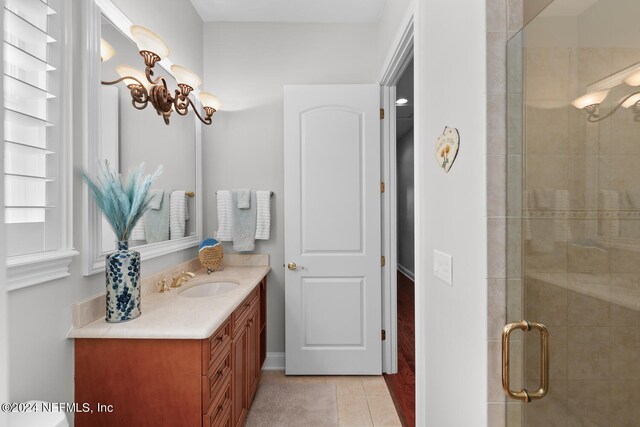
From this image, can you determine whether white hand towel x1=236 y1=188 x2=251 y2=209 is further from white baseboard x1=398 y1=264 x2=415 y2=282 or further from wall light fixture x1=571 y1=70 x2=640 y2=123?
white baseboard x1=398 y1=264 x2=415 y2=282

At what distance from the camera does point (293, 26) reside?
107 inches

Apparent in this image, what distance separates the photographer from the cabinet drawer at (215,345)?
4.27 feet

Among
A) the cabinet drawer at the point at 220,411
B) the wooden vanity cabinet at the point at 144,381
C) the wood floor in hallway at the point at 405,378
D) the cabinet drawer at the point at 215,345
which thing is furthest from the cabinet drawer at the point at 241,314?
the wood floor in hallway at the point at 405,378

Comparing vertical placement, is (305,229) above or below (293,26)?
below

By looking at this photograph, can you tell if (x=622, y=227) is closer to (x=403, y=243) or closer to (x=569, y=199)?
(x=569, y=199)

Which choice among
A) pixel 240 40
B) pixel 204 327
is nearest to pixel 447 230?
pixel 204 327

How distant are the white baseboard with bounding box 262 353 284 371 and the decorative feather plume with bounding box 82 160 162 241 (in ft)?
5.83

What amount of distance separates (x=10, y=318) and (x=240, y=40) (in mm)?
2475

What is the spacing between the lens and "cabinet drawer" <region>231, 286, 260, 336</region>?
1.71 meters

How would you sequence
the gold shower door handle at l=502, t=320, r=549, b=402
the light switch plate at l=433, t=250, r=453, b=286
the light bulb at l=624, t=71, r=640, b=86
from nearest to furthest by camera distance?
1. the light bulb at l=624, t=71, r=640, b=86
2. the gold shower door handle at l=502, t=320, r=549, b=402
3. the light switch plate at l=433, t=250, r=453, b=286

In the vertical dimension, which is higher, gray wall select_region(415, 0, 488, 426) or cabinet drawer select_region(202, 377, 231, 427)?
gray wall select_region(415, 0, 488, 426)

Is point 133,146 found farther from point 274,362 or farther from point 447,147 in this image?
point 274,362

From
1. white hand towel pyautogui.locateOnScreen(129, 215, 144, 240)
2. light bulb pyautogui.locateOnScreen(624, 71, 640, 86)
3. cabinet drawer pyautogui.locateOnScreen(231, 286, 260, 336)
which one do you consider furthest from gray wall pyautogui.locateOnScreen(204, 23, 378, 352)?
light bulb pyautogui.locateOnScreen(624, 71, 640, 86)

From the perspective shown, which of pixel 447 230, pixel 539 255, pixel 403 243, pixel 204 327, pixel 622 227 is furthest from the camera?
pixel 403 243
